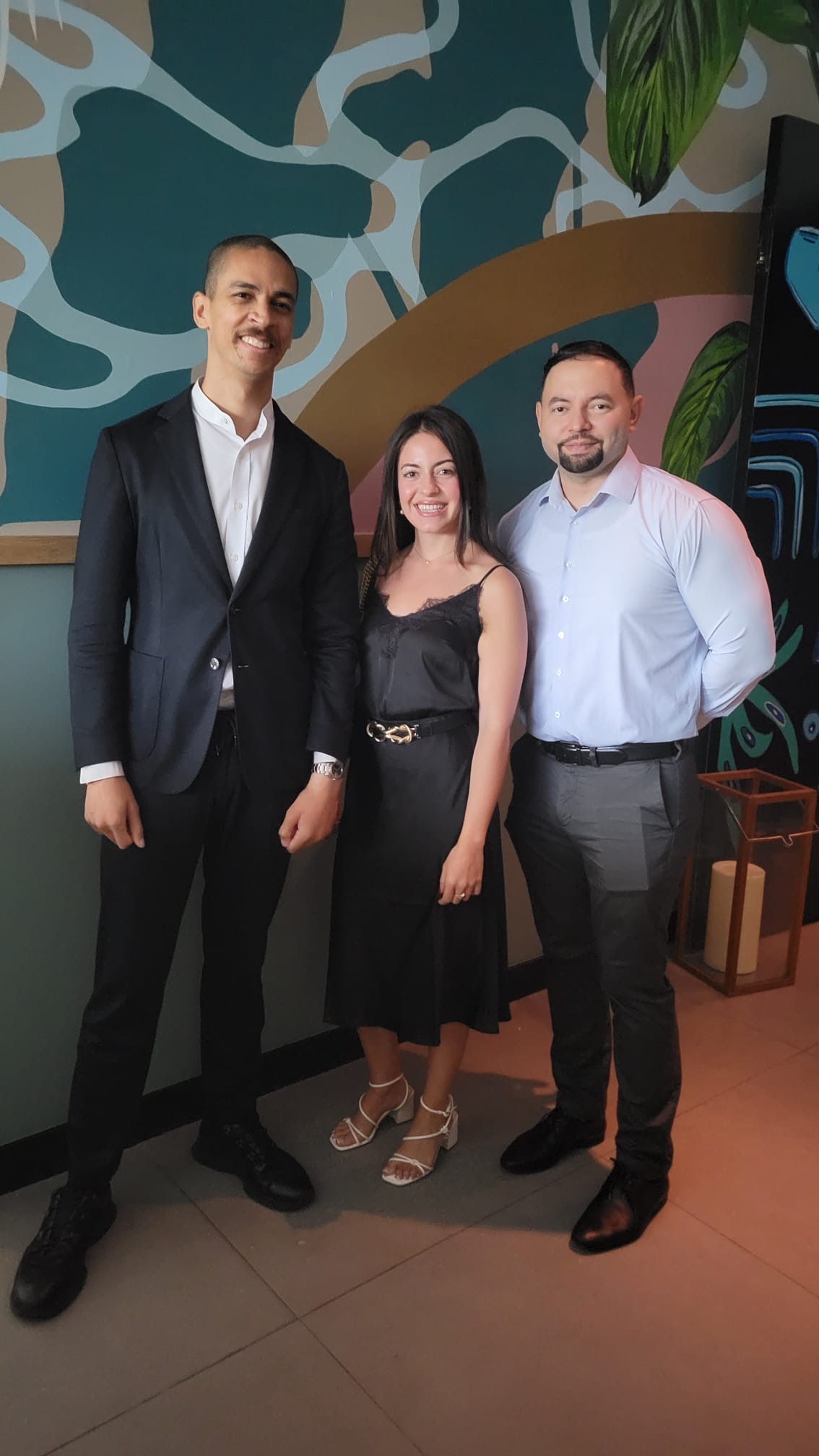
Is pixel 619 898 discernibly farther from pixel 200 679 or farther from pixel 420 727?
pixel 200 679

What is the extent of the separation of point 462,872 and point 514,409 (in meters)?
1.20

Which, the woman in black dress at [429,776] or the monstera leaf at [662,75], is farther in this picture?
the monstera leaf at [662,75]

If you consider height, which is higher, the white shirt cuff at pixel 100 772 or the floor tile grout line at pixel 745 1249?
A: the white shirt cuff at pixel 100 772

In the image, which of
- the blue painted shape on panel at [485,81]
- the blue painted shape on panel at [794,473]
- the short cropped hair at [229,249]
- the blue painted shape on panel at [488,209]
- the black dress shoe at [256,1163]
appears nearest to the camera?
the short cropped hair at [229,249]

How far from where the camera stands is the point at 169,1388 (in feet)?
5.03

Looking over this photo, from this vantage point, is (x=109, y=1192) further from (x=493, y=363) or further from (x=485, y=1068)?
(x=493, y=363)

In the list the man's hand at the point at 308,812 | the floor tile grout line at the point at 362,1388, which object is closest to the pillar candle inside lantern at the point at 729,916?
the man's hand at the point at 308,812

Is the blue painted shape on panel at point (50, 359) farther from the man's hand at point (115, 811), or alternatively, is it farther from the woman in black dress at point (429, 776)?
the man's hand at point (115, 811)

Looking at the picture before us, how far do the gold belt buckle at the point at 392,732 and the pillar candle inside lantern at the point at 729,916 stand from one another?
4.66ft

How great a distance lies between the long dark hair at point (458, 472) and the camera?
179 centimetres

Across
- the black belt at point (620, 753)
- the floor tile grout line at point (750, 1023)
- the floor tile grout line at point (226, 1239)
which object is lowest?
the floor tile grout line at point (226, 1239)

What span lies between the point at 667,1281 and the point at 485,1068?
2.34ft

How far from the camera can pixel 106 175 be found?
5.67 feet

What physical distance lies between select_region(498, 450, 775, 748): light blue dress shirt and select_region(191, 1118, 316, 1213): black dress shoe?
3.28 ft
